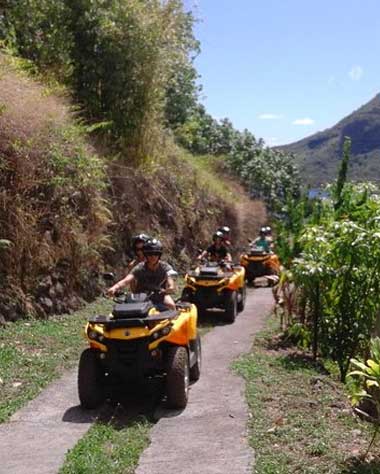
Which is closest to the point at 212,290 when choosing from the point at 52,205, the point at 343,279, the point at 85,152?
the point at 52,205

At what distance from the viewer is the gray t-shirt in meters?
7.82

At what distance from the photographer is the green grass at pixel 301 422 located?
4.93 meters

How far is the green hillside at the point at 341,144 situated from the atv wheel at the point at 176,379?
3417 cm

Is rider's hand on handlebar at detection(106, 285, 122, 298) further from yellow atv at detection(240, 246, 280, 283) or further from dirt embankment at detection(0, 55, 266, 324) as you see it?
yellow atv at detection(240, 246, 280, 283)

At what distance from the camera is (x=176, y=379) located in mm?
6355

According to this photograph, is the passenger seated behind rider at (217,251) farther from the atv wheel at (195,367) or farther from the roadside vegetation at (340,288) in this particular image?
the atv wheel at (195,367)

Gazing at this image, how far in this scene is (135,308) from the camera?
6480mm

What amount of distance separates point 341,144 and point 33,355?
123 feet

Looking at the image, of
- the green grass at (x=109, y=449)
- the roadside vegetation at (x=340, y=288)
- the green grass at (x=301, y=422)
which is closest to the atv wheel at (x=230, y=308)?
Result: the roadside vegetation at (x=340, y=288)

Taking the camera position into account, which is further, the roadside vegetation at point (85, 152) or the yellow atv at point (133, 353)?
the roadside vegetation at point (85, 152)

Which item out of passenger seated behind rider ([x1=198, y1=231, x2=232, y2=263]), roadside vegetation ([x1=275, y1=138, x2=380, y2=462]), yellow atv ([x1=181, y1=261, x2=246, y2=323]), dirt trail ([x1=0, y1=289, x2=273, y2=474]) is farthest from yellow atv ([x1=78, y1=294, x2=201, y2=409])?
passenger seated behind rider ([x1=198, y1=231, x2=232, y2=263])

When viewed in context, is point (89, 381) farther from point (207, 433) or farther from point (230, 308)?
point (230, 308)

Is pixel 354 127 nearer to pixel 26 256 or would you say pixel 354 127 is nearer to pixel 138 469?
pixel 26 256

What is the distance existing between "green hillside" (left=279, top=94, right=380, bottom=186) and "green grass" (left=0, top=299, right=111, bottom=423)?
3158cm
